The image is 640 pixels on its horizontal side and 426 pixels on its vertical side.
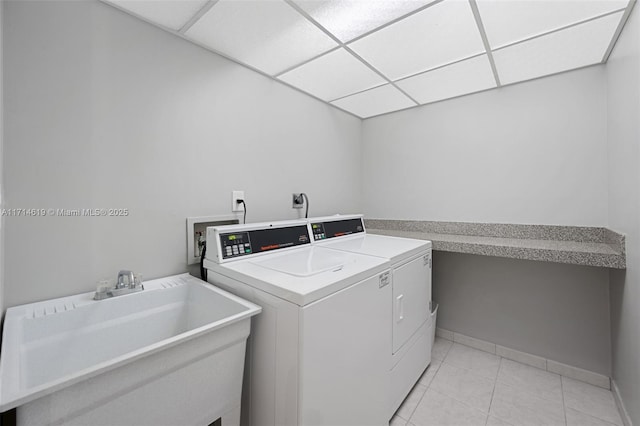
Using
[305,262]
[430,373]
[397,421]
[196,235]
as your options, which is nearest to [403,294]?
[305,262]

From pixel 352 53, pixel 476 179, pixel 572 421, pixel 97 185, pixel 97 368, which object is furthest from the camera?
pixel 476 179

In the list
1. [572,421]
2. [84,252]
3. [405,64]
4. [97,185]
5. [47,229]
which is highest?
[405,64]

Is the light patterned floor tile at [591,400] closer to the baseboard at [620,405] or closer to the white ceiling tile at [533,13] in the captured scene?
the baseboard at [620,405]

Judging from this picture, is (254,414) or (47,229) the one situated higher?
(47,229)

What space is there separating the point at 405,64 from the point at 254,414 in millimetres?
2138

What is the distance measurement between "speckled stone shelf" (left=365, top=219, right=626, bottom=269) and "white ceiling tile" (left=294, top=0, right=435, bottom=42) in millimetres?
1449

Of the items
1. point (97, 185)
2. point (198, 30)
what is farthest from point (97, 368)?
point (198, 30)

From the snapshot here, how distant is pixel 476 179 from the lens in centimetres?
218

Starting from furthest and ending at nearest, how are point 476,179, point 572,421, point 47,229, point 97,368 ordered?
1. point 476,179
2. point 572,421
3. point 47,229
4. point 97,368

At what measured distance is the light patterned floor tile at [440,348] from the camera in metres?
2.09

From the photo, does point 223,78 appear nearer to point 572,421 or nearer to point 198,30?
point 198,30

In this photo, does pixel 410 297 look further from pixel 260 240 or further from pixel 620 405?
pixel 620 405

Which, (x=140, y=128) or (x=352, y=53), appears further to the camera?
(x=352, y=53)

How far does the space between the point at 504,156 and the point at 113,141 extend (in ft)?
8.47
